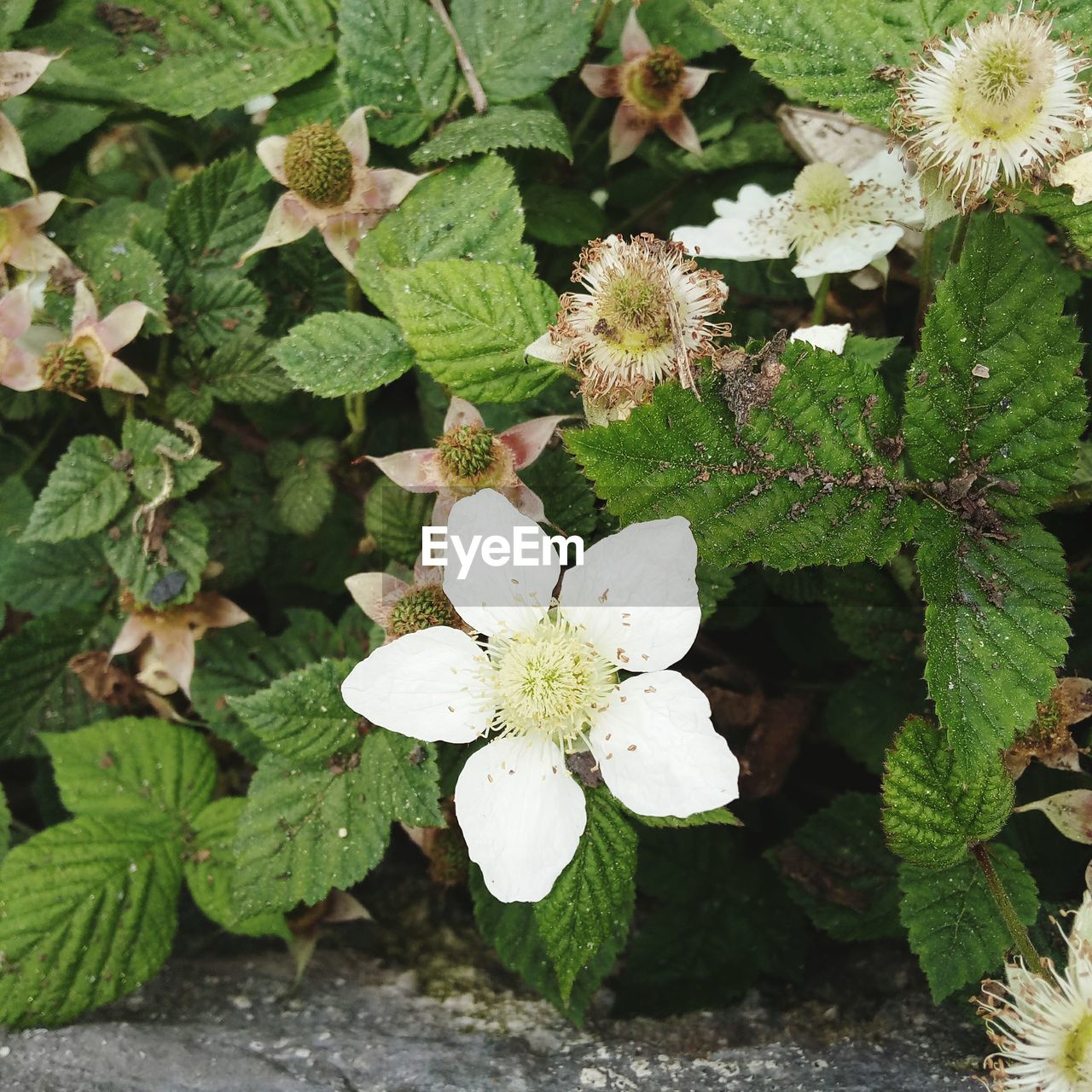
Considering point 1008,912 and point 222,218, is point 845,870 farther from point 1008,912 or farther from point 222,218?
point 222,218

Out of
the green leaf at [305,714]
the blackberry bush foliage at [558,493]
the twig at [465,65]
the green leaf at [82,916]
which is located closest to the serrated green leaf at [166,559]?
the blackberry bush foliage at [558,493]

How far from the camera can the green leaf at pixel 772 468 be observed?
1080 mm

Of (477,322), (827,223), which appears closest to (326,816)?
(477,322)

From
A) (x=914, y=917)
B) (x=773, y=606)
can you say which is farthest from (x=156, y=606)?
(x=914, y=917)

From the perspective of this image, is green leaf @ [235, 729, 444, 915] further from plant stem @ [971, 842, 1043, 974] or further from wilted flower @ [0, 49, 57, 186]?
wilted flower @ [0, 49, 57, 186]

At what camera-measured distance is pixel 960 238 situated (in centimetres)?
125

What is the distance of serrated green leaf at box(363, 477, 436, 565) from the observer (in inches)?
53.7

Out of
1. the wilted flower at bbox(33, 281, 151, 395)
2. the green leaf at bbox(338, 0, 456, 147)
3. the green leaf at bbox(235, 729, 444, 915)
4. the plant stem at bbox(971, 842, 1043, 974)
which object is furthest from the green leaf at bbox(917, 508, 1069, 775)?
the wilted flower at bbox(33, 281, 151, 395)

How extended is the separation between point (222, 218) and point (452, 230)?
1.56 ft

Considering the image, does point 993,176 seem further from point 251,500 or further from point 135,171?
point 135,171

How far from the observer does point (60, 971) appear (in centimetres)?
140

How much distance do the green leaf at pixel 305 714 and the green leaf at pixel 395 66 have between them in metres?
0.78

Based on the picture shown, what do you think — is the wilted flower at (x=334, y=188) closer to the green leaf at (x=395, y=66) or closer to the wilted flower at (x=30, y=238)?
the green leaf at (x=395, y=66)

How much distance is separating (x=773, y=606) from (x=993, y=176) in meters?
0.79
